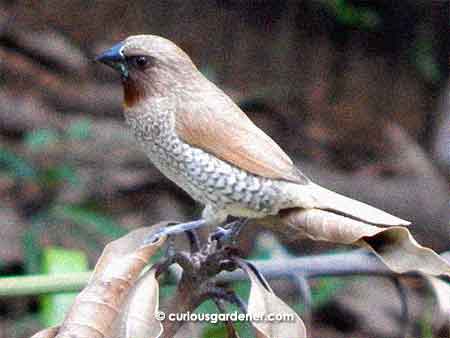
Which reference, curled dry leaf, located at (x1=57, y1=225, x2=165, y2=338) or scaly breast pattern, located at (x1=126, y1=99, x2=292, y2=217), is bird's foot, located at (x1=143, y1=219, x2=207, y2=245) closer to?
curled dry leaf, located at (x1=57, y1=225, x2=165, y2=338)

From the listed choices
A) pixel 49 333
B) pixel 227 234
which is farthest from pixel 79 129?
pixel 49 333

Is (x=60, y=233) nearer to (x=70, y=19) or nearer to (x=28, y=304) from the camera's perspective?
(x=28, y=304)

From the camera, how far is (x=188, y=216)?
12.7 ft

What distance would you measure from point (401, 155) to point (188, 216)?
0.87 m

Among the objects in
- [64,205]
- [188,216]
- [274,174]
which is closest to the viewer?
[274,174]

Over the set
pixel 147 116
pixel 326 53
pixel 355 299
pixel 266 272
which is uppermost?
pixel 147 116

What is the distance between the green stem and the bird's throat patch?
315 millimetres

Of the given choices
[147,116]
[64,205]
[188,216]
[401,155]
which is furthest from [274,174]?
[401,155]

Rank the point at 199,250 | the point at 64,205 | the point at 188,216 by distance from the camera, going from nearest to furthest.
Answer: the point at 199,250, the point at 64,205, the point at 188,216

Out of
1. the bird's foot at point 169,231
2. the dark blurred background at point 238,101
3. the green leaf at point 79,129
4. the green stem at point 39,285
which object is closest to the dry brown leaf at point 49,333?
the green stem at point 39,285

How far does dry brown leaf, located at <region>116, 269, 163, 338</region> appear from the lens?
1.26m

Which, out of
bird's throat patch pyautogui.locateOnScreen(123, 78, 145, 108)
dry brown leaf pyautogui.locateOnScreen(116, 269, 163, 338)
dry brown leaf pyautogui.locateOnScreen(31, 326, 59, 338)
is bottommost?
dry brown leaf pyautogui.locateOnScreen(31, 326, 59, 338)

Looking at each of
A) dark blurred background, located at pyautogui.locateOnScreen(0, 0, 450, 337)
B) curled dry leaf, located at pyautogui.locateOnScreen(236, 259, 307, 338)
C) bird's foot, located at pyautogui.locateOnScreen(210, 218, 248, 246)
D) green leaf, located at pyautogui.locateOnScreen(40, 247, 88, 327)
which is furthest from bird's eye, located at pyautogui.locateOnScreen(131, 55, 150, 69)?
dark blurred background, located at pyautogui.locateOnScreen(0, 0, 450, 337)

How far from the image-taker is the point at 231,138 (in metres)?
1.55
